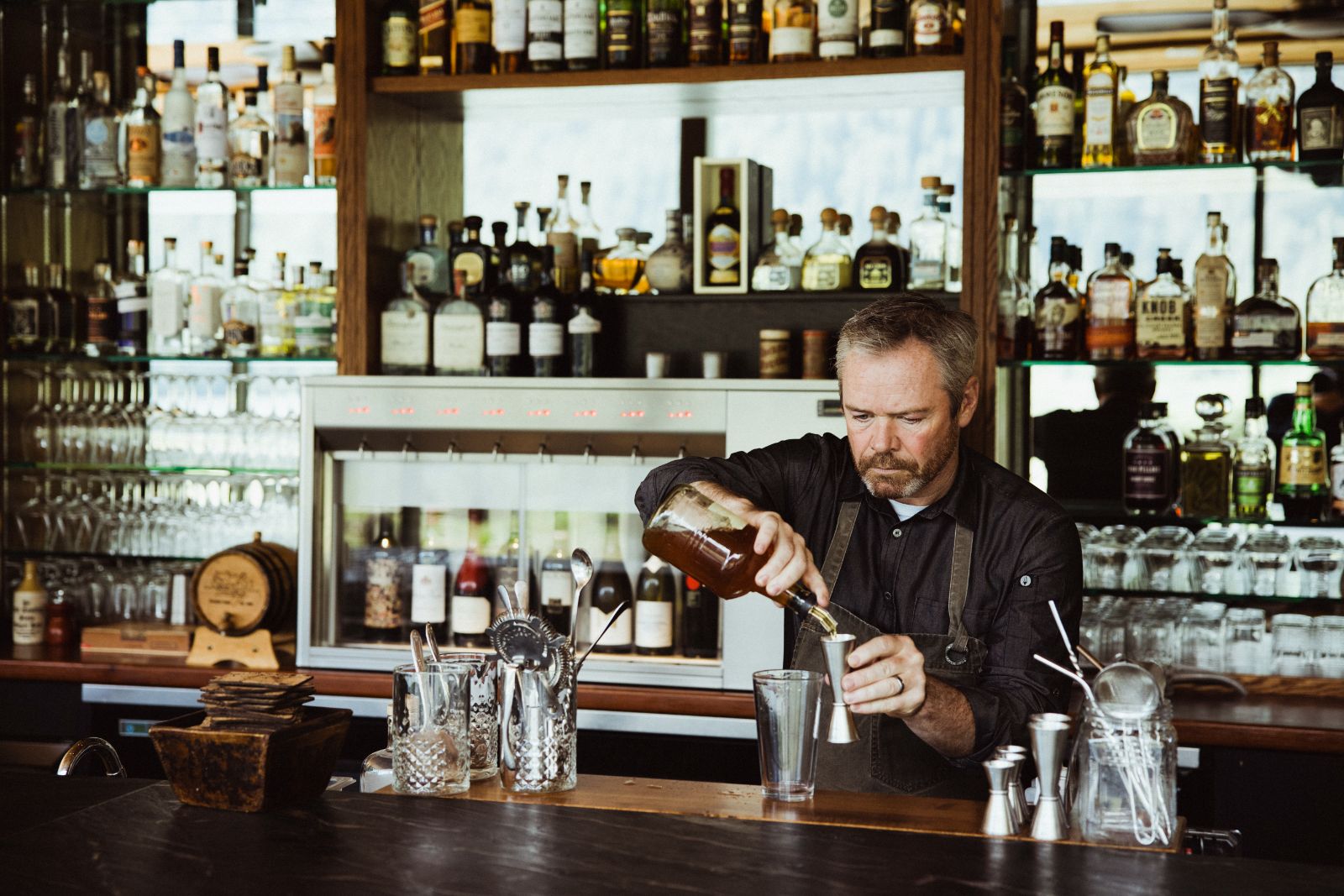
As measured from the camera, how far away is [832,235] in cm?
331

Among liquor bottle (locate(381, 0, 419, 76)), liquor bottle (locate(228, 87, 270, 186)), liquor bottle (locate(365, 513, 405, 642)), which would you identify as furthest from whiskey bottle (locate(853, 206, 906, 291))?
liquor bottle (locate(228, 87, 270, 186))

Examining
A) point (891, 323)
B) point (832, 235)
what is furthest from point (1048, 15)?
point (891, 323)

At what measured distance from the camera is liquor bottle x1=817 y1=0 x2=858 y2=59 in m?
3.11

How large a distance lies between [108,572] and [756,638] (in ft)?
5.81

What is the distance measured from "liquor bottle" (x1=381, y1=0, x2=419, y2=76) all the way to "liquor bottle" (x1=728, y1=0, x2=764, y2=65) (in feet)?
2.47

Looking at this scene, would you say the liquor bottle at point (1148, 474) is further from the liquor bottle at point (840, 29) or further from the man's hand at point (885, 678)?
the man's hand at point (885, 678)

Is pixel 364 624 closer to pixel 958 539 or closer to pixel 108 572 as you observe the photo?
pixel 108 572

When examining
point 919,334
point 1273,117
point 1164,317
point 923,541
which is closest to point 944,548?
point 923,541

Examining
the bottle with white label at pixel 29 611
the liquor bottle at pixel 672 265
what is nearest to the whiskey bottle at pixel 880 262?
the liquor bottle at pixel 672 265

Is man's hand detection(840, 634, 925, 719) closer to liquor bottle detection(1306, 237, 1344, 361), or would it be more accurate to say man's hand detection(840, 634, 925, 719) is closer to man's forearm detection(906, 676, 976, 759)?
man's forearm detection(906, 676, 976, 759)

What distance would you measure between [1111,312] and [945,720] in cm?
151

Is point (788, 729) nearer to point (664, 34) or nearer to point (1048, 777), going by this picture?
→ point (1048, 777)

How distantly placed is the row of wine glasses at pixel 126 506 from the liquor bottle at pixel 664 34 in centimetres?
142

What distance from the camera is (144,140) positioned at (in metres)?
3.62
